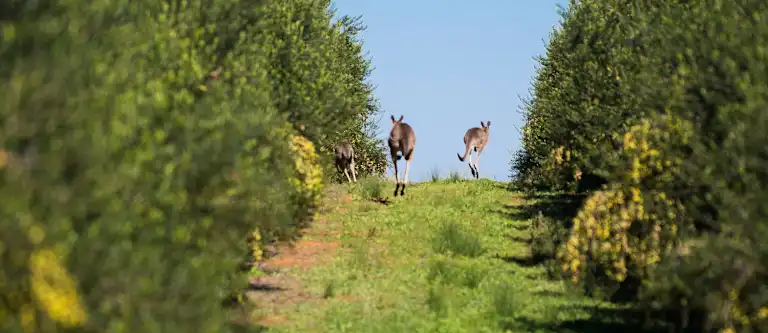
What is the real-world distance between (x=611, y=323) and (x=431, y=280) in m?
4.94

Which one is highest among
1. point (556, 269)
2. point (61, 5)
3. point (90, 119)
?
point (61, 5)

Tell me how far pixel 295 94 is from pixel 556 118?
1460 cm

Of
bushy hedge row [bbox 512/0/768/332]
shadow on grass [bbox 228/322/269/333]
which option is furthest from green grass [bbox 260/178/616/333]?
shadow on grass [bbox 228/322/269/333]

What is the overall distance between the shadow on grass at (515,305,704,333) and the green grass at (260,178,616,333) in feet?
0.18

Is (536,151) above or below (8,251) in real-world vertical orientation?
above

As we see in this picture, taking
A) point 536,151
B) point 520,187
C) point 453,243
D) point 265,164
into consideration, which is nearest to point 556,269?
point 453,243

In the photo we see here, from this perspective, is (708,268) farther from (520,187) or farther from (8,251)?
(520,187)

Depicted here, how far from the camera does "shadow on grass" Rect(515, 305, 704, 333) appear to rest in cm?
1695

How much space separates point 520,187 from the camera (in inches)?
1781

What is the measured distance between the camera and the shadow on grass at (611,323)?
16953 millimetres

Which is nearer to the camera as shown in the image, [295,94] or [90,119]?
[90,119]

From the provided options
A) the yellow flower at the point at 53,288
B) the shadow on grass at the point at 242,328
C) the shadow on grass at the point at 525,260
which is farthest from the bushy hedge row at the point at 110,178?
the shadow on grass at the point at 525,260

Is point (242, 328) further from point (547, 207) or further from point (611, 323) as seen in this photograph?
point (547, 207)

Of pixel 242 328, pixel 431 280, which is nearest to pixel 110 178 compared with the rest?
pixel 242 328
